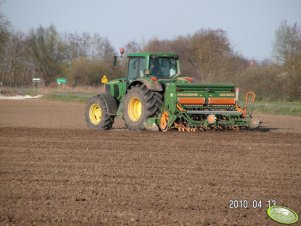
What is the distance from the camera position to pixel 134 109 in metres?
13.6

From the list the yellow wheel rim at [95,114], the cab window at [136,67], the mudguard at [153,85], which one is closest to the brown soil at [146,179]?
the mudguard at [153,85]

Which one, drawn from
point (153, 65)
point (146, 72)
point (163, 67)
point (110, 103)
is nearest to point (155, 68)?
point (153, 65)

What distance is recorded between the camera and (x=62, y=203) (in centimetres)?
569

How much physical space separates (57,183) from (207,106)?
6.85m

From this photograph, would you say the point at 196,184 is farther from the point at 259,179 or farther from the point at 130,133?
the point at 130,133

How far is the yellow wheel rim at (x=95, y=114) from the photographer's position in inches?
585

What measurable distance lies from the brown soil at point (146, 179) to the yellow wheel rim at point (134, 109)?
201 cm

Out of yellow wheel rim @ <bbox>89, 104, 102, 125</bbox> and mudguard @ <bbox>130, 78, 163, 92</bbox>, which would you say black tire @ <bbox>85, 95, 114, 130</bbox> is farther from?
mudguard @ <bbox>130, 78, 163, 92</bbox>

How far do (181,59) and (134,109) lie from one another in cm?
2766

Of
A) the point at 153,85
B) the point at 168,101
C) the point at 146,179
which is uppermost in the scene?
the point at 153,85
